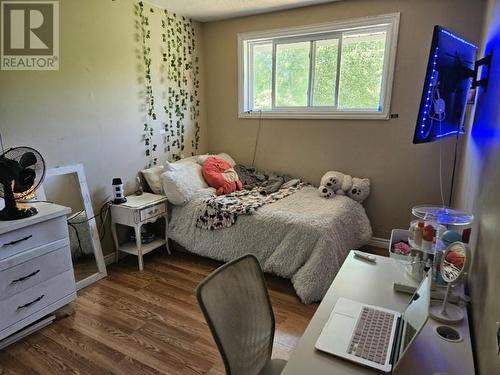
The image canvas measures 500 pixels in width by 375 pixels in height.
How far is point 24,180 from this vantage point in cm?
204

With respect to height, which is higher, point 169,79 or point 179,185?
point 169,79

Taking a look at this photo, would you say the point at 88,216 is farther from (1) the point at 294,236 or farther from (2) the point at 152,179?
(1) the point at 294,236

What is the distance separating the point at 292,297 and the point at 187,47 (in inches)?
118

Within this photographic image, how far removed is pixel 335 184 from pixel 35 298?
2.66 meters

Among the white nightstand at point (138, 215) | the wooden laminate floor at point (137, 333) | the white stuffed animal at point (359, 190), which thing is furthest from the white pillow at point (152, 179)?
the white stuffed animal at point (359, 190)

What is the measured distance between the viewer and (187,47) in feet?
12.1

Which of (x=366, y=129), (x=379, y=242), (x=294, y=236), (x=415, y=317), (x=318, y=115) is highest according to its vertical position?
(x=318, y=115)

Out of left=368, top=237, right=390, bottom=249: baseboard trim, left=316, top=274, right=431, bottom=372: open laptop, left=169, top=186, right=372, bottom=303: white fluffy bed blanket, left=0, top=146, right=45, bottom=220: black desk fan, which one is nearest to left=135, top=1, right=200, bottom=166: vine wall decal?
left=169, top=186, right=372, bottom=303: white fluffy bed blanket

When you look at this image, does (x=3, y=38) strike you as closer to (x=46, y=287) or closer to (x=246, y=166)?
(x=46, y=287)

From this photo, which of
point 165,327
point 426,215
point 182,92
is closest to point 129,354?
point 165,327

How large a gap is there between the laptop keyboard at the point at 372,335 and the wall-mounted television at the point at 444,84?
91 centimetres

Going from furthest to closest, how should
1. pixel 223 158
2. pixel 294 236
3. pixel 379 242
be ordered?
pixel 223 158 < pixel 379 242 < pixel 294 236

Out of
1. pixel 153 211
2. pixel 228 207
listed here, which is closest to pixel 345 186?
pixel 228 207

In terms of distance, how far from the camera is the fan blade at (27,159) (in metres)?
2.05
